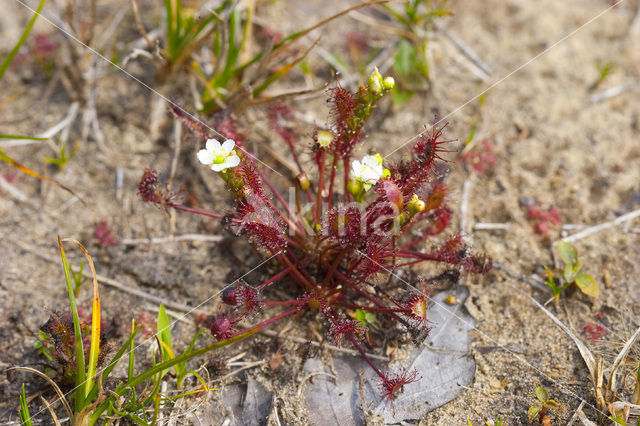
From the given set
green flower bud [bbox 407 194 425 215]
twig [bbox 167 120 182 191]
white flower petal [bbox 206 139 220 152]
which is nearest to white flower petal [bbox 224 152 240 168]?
white flower petal [bbox 206 139 220 152]

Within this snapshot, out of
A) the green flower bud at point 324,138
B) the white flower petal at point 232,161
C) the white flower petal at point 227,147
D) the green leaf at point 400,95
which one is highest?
the green leaf at point 400,95

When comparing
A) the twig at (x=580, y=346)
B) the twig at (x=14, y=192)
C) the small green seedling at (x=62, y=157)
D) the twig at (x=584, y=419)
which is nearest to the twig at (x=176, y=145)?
the small green seedling at (x=62, y=157)

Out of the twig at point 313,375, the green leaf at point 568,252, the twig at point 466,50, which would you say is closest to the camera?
the twig at point 313,375

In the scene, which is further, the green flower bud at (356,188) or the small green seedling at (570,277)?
the small green seedling at (570,277)

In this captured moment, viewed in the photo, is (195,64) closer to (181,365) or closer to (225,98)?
(225,98)

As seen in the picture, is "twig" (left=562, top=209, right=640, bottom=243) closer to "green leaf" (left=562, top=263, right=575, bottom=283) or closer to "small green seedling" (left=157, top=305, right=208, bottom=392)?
"green leaf" (left=562, top=263, right=575, bottom=283)

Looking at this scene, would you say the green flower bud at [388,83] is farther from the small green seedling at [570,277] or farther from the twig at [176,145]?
the twig at [176,145]

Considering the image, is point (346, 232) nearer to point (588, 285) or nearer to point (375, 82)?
point (375, 82)

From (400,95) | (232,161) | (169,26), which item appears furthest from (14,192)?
(400,95)
